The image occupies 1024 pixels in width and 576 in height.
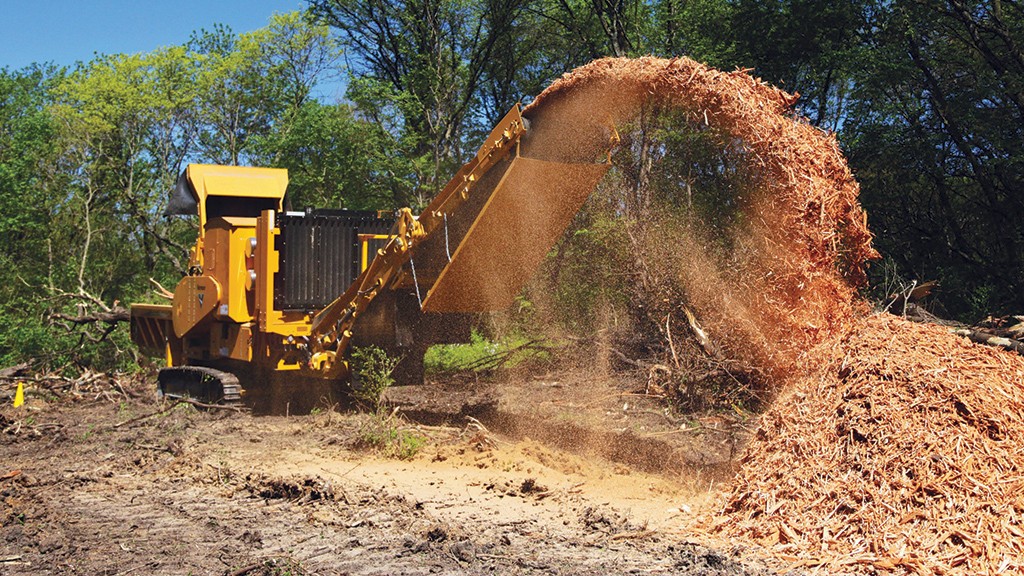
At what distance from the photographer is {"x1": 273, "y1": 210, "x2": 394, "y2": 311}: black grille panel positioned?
9.37m

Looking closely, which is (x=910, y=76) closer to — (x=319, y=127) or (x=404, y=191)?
(x=404, y=191)

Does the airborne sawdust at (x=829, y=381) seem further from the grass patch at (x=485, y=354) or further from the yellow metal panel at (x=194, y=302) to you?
the yellow metal panel at (x=194, y=302)

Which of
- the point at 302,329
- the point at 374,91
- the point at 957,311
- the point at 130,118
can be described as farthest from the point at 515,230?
the point at 130,118

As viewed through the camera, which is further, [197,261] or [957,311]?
[957,311]

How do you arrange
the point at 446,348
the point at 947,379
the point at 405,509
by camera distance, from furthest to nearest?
the point at 446,348
the point at 405,509
the point at 947,379

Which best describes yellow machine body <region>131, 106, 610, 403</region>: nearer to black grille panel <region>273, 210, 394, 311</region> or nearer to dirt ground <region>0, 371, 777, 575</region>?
black grille panel <region>273, 210, 394, 311</region>

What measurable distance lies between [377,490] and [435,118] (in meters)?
16.2

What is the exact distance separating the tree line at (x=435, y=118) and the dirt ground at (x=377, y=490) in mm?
2154

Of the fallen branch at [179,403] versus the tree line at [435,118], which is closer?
the fallen branch at [179,403]

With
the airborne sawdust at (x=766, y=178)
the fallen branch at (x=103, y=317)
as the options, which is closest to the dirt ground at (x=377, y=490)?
the airborne sawdust at (x=766, y=178)

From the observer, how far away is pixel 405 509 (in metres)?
5.82

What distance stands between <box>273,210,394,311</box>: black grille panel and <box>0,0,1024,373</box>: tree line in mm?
2752

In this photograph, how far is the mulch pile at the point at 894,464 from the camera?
15.0 feet

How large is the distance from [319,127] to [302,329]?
13.4m
